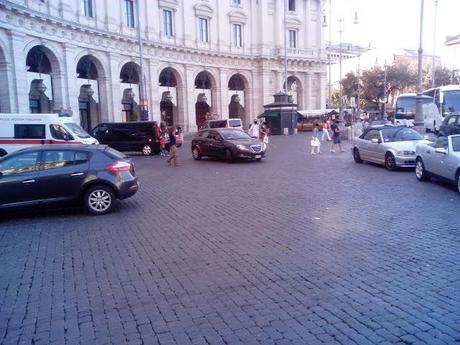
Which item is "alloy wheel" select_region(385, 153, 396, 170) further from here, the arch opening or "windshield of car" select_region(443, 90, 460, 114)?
the arch opening

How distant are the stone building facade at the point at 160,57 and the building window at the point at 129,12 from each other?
0.32 ft

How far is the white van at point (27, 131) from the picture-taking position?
17.6m

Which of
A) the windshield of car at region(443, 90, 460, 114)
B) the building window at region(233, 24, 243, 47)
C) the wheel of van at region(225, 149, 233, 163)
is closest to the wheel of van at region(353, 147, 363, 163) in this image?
the wheel of van at region(225, 149, 233, 163)

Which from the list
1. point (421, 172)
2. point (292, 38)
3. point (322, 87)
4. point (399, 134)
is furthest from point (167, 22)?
point (421, 172)

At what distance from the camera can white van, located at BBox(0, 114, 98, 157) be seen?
17.6m

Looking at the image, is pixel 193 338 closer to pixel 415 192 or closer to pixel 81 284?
pixel 81 284

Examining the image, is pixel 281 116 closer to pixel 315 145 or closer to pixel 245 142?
pixel 315 145

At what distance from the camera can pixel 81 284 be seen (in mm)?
5320

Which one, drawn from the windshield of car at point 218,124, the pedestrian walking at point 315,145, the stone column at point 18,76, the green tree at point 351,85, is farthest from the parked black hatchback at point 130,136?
the green tree at point 351,85

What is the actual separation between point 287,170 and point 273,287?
1152 centimetres

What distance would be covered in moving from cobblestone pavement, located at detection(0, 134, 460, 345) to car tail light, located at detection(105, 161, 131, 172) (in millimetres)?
954

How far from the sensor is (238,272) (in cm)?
557

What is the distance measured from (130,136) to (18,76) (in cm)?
891

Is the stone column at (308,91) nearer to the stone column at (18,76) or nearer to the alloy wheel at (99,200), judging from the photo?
the stone column at (18,76)
